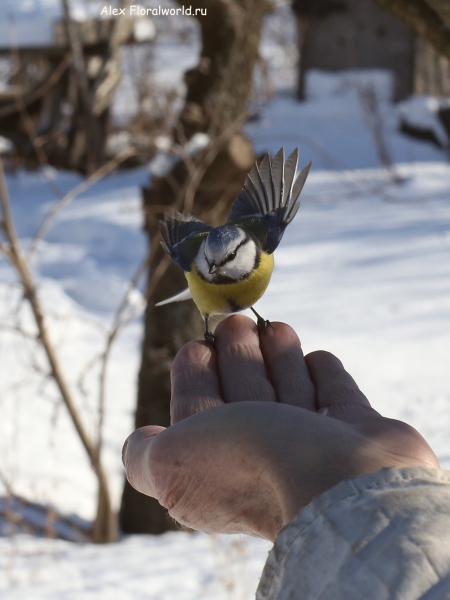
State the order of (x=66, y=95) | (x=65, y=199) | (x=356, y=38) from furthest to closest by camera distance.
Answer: (x=356, y=38), (x=66, y=95), (x=65, y=199)

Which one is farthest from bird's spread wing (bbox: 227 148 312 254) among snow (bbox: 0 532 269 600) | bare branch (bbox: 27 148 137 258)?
snow (bbox: 0 532 269 600)

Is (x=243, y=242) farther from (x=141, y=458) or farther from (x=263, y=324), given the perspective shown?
(x=141, y=458)

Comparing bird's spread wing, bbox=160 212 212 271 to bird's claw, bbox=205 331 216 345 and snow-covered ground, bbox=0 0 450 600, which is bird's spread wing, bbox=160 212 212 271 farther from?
snow-covered ground, bbox=0 0 450 600

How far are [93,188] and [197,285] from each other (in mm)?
7659

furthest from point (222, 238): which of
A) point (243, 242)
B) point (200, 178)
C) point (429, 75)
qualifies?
point (429, 75)

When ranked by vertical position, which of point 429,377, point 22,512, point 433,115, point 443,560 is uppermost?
point 443,560

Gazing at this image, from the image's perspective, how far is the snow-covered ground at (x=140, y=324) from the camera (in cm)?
358

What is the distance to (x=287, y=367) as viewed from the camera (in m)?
1.86

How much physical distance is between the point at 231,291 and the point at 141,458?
48 cm

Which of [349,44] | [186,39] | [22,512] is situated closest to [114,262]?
[22,512]

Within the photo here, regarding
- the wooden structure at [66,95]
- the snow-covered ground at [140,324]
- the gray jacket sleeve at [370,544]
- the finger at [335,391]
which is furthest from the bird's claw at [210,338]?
the wooden structure at [66,95]

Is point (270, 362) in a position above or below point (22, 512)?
above

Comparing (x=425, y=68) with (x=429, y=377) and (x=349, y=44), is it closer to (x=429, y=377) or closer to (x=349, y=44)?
(x=349, y=44)

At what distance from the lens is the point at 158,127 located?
8.58 m
